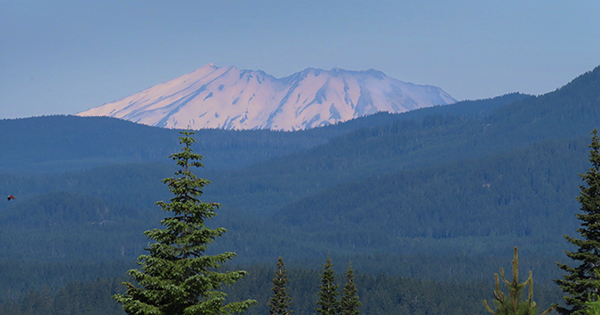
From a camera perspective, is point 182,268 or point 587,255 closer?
point 182,268

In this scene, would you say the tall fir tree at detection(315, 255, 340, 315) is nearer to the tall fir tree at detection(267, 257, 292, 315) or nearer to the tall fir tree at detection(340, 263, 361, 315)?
the tall fir tree at detection(340, 263, 361, 315)

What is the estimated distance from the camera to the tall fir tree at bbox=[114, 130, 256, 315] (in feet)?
79.7

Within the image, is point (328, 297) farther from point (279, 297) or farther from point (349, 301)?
point (279, 297)

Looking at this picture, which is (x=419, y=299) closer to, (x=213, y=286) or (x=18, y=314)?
(x=18, y=314)

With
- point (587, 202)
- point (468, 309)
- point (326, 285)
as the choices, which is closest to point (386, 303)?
point (468, 309)

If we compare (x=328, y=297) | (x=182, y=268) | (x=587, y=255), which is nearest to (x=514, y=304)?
A: (x=182, y=268)

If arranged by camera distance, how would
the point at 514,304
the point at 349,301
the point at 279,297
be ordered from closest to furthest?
the point at 514,304 → the point at 279,297 → the point at 349,301

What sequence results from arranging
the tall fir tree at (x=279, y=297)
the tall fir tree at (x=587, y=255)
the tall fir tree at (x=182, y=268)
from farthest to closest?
1. the tall fir tree at (x=279, y=297)
2. the tall fir tree at (x=587, y=255)
3. the tall fir tree at (x=182, y=268)

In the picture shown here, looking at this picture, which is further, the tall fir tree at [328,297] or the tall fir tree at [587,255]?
the tall fir tree at [328,297]

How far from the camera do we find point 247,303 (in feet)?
80.0

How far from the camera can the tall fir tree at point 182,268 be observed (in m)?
24.3

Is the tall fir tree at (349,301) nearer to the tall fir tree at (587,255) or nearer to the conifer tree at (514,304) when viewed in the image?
the tall fir tree at (587,255)

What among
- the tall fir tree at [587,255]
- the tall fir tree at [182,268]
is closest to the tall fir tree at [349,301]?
the tall fir tree at [587,255]

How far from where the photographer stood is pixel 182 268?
24688 millimetres
